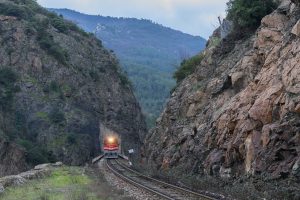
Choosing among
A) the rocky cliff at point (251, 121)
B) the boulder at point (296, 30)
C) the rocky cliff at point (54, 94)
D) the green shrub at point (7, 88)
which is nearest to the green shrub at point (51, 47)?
the rocky cliff at point (54, 94)

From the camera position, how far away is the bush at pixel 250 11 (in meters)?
35.3

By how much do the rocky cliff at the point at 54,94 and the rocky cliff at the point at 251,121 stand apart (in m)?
30.8

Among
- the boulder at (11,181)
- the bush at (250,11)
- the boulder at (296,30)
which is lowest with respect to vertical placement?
the boulder at (11,181)

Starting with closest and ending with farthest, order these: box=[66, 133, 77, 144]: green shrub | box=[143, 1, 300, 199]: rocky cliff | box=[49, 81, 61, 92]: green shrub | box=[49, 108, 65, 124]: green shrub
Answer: box=[143, 1, 300, 199]: rocky cliff
box=[66, 133, 77, 144]: green shrub
box=[49, 108, 65, 124]: green shrub
box=[49, 81, 61, 92]: green shrub

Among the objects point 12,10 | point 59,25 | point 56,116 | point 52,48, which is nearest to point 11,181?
point 56,116

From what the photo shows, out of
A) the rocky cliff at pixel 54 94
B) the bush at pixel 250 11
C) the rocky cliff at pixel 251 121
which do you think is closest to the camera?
the rocky cliff at pixel 251 121

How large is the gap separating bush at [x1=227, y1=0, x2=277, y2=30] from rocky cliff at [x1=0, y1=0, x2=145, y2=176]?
33.5m

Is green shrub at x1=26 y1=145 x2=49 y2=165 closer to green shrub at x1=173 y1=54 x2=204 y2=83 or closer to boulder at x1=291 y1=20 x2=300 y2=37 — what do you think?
green shrub at x1=173 y1=54 x2=204 y2=83

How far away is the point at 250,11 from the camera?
35.8m

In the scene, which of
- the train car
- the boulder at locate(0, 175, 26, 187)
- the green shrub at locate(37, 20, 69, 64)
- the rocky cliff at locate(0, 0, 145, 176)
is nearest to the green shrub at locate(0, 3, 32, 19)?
the rocky cliff at locate(0, 0, 145, 176)

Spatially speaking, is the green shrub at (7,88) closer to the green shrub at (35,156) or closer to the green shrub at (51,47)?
the green shrub at (51,47)

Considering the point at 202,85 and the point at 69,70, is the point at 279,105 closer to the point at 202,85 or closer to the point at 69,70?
the point at 202,85

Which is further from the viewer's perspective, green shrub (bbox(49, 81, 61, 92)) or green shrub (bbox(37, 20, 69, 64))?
green shrub (bbox(37, 20, 69, 64))

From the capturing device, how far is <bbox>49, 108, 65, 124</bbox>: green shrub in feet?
274
